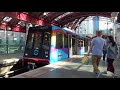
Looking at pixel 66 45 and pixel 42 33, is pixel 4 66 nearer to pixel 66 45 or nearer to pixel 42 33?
pixel 42 33

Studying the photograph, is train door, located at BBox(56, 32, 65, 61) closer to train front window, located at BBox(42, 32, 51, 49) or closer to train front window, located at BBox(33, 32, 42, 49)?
train front window, located at BBox(42, 32, 51, 49)

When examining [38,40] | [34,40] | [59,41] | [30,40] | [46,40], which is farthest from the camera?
[59,41]

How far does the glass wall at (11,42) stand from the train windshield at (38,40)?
13.9 meters

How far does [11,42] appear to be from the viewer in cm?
3303

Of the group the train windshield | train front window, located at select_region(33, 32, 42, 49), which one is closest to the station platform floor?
the train windshield

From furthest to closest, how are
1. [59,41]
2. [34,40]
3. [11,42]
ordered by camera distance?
[11,42] → [59,41] → [34,40]

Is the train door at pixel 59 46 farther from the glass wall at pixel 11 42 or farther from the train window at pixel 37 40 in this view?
the glass wall at pixel 11 42

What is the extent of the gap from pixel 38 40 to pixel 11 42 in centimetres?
1715

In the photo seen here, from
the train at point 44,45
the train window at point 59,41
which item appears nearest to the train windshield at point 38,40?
the train at point 44,45

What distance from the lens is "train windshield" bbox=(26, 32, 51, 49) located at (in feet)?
53.2

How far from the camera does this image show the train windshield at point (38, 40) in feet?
53.2

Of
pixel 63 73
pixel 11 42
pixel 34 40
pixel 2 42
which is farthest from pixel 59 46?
pixel 11 42

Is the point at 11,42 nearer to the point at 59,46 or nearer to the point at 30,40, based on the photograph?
the point at 30,40

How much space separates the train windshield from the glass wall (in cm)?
1390
